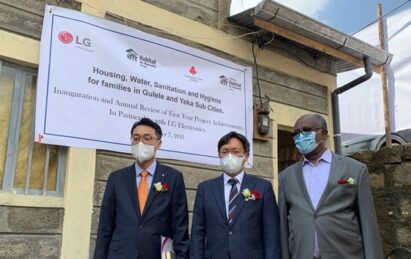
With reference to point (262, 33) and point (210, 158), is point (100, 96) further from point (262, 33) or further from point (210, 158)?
point (262, 33)

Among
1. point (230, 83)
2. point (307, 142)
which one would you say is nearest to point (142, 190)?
point (307, 142)

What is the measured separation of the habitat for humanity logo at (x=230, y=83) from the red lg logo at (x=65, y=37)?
1.90 meters

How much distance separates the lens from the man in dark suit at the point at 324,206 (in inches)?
110

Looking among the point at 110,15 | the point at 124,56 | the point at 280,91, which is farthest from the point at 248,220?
the point at 280,91

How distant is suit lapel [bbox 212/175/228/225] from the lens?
3.12 m

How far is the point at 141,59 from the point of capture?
183 inches

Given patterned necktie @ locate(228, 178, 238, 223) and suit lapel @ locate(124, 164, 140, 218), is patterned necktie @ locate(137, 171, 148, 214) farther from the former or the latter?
patterned necktie @ locate(228, 178, 238, 223)

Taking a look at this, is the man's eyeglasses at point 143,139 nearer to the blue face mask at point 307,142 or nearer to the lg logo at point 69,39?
the blue face mask at point 307,142

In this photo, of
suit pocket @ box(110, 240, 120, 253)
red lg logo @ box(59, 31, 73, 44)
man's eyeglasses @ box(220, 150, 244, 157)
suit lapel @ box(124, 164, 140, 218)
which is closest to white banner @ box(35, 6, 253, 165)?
red lg logo @ box(59, 31, 73, 44)

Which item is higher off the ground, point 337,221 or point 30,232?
point 337,221

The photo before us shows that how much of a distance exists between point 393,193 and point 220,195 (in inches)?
111

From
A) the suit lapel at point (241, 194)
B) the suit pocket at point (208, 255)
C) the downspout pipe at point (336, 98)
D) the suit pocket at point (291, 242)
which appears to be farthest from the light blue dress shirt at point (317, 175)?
the downspout pipe at point (336, 98)

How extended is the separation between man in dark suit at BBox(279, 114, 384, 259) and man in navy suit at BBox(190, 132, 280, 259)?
104mm

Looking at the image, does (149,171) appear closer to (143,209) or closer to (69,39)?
(143,209)
